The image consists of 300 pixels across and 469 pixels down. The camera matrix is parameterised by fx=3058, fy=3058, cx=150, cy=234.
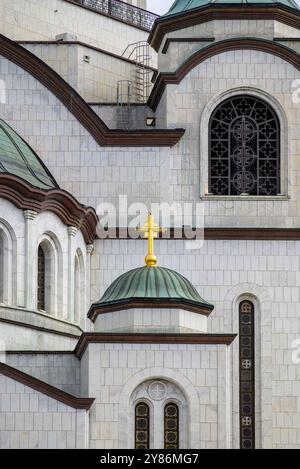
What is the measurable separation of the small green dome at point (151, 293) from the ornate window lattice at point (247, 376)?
3.43m

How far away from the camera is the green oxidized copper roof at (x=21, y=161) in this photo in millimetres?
74787

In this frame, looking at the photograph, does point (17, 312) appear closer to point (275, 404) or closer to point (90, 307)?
point (90, 307)

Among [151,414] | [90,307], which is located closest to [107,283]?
[90,307]

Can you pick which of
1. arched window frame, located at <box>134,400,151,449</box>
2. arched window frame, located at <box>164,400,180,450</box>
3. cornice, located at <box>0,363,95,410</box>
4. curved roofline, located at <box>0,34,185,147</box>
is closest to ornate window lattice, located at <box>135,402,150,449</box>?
arched window frame, located at <box>134,400,151,449</box>

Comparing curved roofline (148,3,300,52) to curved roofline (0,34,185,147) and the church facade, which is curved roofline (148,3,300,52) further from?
curved roofline (0,34,185,147)

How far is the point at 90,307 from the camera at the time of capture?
245 feet

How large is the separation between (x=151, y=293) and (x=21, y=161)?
6.25 meters

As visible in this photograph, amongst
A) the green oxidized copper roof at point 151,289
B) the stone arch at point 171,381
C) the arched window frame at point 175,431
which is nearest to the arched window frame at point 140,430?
the stone arch at point 171,381

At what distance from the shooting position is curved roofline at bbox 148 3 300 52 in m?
78.6

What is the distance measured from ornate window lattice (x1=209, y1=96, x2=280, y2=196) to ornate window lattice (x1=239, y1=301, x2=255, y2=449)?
10.9 ft
